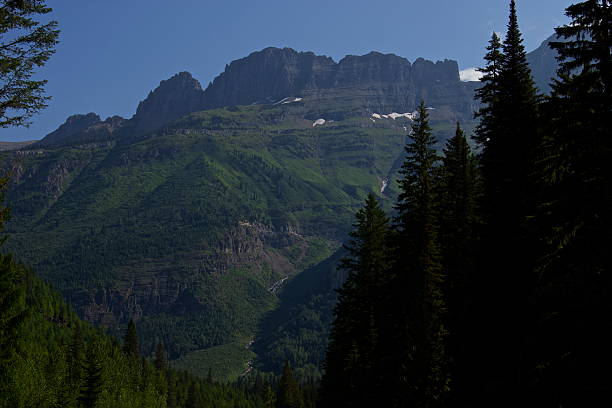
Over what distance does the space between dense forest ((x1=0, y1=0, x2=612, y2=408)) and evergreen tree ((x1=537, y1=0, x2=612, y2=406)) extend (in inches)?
1.7

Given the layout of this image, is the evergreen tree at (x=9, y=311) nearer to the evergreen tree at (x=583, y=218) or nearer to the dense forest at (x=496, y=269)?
the dense forest at (x=496, y=269)

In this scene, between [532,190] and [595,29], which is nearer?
[595,29]

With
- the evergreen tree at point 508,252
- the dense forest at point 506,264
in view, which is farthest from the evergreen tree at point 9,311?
the evergreen tree at point 508,252

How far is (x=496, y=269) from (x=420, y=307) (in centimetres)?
705

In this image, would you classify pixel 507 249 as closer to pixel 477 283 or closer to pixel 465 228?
pixel 477 283

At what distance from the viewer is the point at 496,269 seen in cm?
2486

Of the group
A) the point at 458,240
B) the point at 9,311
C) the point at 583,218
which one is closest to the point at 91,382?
the point at 9,311

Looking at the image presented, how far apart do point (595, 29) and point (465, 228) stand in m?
20.4

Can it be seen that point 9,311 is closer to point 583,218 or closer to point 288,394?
point 583,218

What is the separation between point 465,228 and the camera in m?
35.2

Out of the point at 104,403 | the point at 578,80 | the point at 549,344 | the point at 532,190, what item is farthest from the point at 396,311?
the point at 104,403

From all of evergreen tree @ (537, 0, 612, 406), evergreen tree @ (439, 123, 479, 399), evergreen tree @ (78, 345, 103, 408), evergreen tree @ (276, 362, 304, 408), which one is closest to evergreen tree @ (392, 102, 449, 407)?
evergreen tree @ (439, 123, 479, 399)

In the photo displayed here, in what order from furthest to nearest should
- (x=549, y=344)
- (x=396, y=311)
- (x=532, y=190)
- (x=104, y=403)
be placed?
(x=104, y=403) < (x=396, y=311) < (x=532, y=190) < (x=549, y=344)

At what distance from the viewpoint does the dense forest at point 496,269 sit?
52.3ft
